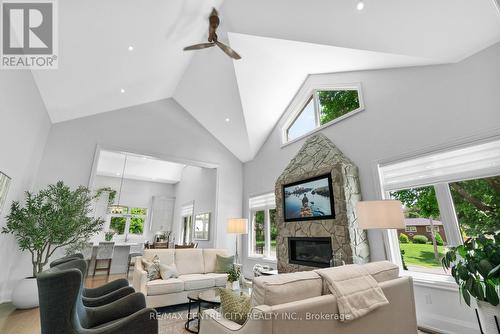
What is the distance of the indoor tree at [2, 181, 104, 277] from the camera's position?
3.70 m

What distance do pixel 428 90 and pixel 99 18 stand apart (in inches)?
195

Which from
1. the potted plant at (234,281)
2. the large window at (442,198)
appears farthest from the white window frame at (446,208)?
the potted plant at (234,281)

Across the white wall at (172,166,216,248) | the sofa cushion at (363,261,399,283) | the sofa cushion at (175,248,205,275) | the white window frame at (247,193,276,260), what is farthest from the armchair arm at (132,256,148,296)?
the sofa cushion at (363,261,399,283)

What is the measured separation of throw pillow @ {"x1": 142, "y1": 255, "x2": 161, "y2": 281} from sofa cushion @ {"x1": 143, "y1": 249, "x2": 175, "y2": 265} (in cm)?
18

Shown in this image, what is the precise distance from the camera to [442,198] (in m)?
3.24

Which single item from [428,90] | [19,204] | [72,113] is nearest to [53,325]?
[19,204]

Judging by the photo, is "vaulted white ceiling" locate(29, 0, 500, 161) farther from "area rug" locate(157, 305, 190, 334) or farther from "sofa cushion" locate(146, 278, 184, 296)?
"area rug" locate(157, 305, 190, 334)

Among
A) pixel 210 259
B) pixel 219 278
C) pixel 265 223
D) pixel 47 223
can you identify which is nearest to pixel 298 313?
pixel 219 278

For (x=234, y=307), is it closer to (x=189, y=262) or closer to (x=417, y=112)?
(x=189, y=262)

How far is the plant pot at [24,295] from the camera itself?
3613mm

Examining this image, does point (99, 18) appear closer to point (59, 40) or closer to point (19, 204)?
point (59, 40)

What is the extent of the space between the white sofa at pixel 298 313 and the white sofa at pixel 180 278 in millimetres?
2254

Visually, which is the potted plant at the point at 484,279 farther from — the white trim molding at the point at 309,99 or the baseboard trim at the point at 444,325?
the white trim molding at the point at 309,99

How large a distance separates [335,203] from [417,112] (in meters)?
1.90
